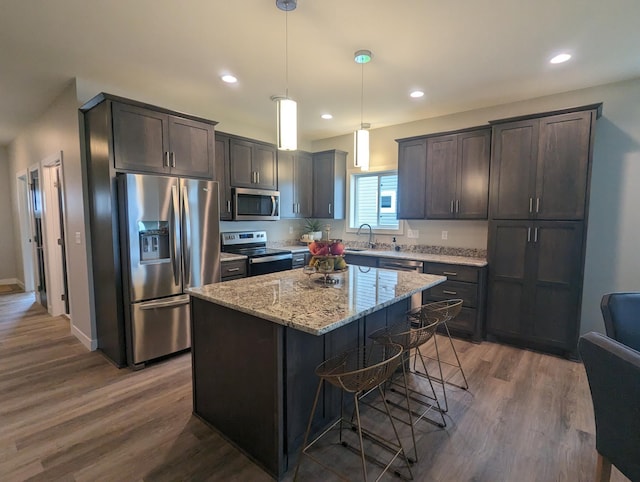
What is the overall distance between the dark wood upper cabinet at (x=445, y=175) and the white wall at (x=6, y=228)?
275 inches

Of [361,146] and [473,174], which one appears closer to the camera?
[361,146]

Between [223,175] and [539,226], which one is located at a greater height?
[223,175]

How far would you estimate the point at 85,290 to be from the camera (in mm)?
3369

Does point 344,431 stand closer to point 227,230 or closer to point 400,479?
point 400,479

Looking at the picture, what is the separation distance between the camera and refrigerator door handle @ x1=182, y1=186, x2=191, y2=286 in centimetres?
313

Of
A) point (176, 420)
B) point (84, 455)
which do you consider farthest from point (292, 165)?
point (84, 455)

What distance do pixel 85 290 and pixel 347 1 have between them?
11.8 ft

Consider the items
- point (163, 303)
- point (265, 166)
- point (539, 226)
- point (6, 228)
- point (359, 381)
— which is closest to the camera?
point (359, 381)

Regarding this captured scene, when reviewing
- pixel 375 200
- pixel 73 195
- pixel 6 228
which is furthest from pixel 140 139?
pixel 6 228

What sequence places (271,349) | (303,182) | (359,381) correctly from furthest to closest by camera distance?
(303,182), (271,349), (359,381)

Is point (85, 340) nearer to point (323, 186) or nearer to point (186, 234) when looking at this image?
point (186, 234)

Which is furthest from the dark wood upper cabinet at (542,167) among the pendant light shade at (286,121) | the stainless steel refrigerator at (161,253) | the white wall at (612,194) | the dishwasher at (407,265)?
the stainless steel refrigerator at (161,253)

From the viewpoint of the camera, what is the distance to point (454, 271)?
372 centimetres

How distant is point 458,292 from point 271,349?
2.74 m
